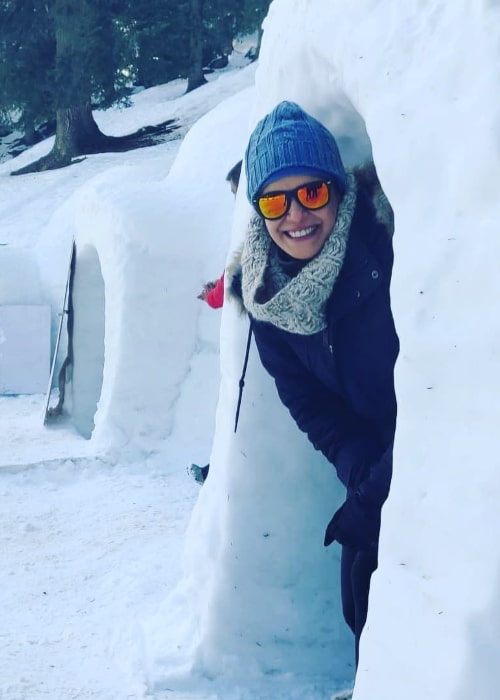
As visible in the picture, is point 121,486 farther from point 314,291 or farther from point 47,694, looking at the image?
point 314,291

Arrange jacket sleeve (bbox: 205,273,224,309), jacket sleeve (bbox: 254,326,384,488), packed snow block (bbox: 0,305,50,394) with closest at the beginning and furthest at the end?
jacket sleeve (bbox: 254,326,384,488) < jacket sleeve (bbox: 205,273,224,309) < packed snow block (bbox: 0,305,50,394)

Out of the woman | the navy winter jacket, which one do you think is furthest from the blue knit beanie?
the navy winter jacket

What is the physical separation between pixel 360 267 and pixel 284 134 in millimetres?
408

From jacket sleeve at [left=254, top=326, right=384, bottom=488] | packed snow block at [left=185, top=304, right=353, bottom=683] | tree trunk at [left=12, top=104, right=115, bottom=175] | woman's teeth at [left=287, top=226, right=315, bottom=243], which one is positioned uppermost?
Result: tree trunk at [left=12, top=104, right=115, bottom=175]

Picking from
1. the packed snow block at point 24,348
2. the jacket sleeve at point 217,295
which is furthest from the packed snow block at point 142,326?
the packed snow block at point 24,348

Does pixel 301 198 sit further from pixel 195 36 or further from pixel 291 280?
pixel 195 36

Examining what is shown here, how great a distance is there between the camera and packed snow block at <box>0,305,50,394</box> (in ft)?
29.1

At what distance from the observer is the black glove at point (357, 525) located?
196cm

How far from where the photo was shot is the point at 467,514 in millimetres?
1450

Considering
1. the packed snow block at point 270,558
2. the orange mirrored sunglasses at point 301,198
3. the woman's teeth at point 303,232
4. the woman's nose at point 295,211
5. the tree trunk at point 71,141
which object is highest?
the tree trunk at point 71,141

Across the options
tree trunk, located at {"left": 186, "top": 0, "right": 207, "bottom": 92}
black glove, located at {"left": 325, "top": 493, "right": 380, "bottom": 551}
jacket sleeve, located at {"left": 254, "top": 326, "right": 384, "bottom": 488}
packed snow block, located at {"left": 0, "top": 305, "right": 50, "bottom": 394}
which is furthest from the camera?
tree trunk, located at {"left": 186, "top": 0, "right": 207, "bottom": 92}

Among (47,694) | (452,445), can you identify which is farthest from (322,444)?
(47,694)

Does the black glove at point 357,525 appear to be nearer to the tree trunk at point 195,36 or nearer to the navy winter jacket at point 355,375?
the navy winter jacket at point 355,375

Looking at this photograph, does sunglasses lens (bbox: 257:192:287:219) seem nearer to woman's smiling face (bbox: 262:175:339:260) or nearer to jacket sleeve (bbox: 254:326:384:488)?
woman's smiling face (bbox: 262:175:339:260)
